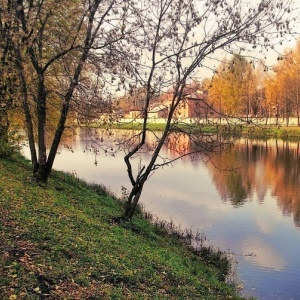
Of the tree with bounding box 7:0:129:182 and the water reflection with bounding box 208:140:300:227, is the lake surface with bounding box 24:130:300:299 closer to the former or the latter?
the water reflection with bounding box 208:140:300:227

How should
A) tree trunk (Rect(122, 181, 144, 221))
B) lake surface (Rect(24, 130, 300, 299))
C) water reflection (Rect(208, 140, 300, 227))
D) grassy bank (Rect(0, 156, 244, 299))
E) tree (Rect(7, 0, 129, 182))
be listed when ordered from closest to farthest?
grassy bank (Rect(0, 156, 244, 299)) → tree (Rect(7, 0, 129, 182)) → lake surface (Rect(24, 130, 300, 299)) → tree trunk (Rect(122, 181, 144, 221)) → water reflection (Rect(208, 140, 300, 227))

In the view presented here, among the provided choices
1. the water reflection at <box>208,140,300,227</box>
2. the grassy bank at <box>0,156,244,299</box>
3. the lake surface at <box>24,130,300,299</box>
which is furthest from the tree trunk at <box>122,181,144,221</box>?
the water reflection at <box>208,140,300,227</box>

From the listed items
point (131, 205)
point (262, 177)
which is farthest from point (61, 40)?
point (262, 177)

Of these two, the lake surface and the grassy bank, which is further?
the lake surface

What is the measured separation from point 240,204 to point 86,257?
12.7 meters

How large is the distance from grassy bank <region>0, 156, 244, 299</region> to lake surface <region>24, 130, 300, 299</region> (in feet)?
4.63

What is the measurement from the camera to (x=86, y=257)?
7355 millimetres

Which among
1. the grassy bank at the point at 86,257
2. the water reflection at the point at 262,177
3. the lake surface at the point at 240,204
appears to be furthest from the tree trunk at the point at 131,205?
the water reflection at the point at 262,177

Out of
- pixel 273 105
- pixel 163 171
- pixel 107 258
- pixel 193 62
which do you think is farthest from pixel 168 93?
pixel 273 105

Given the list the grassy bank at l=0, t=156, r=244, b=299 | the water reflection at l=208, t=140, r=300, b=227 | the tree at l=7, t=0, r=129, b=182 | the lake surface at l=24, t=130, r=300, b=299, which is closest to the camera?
the grassy bank at l=0, t=156, r=244, b=299

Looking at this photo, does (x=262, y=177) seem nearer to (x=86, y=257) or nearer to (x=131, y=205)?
(x=131, y=205)

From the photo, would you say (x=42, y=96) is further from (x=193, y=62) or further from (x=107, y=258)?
(x=107, y=258)

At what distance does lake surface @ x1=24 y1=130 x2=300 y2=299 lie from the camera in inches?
456

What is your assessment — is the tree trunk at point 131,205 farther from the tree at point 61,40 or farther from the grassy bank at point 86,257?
the tree at point 61,40
